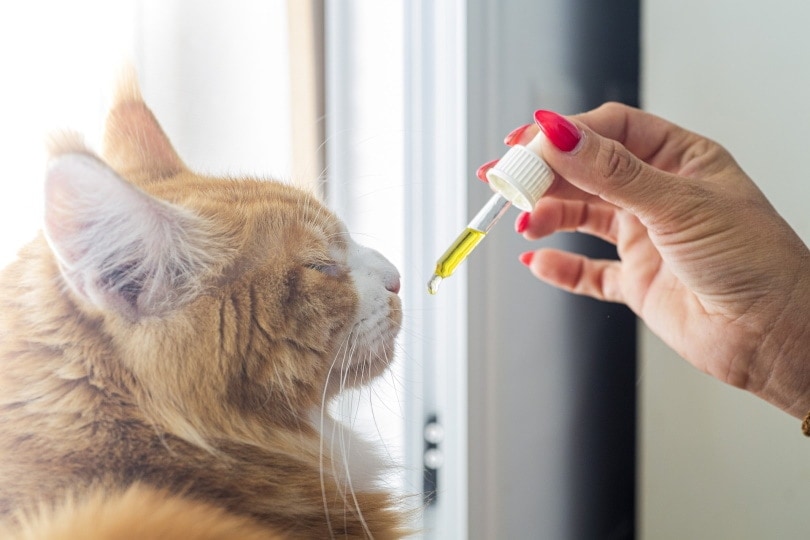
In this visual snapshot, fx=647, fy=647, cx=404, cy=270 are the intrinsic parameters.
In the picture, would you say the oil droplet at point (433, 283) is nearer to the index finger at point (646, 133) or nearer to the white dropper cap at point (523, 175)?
the white dropper cap at point (523, 175)

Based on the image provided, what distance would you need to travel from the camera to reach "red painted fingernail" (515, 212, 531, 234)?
0.85 metres

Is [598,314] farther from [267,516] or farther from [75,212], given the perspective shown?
[75,212]

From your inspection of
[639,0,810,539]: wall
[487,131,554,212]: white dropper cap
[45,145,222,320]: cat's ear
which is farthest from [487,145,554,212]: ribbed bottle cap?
[639,0,810,539]: wall

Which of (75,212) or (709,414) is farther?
(709,414)

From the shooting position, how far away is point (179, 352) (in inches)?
16.7

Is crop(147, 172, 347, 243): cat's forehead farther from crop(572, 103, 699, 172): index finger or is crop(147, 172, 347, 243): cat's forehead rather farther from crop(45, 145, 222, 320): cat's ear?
crop(572, 103, 699, 172): index finger

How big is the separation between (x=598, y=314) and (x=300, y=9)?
75cm

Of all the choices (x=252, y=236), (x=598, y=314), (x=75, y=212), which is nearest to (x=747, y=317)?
(x=598, y=314)

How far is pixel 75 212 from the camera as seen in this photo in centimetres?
36

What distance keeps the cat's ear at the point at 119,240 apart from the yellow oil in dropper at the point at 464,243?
209 mm

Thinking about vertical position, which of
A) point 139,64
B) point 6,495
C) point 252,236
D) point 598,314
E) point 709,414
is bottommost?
point 709,414

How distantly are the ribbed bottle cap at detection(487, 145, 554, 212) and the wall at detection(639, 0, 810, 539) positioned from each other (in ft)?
1.91

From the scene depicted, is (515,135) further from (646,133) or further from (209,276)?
(209,276)

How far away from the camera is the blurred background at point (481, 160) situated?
0.45 metres
